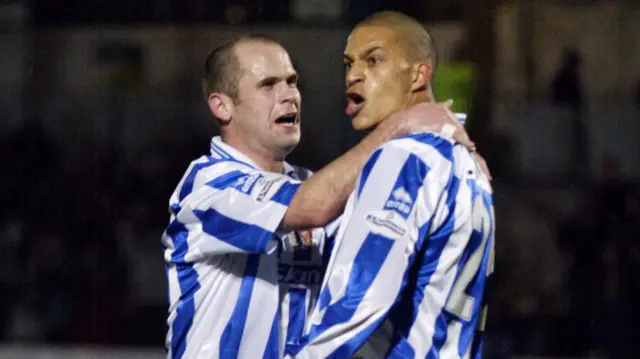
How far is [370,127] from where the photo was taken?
9.50ft

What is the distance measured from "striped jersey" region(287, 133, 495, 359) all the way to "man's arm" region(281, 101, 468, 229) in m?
0.07

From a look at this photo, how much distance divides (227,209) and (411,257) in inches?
26.9

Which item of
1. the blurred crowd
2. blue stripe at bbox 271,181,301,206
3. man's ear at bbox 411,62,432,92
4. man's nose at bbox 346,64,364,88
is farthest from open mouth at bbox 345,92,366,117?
the blurred crowd

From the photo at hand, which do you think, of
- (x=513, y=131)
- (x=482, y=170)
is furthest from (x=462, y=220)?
(x=513, y=131)

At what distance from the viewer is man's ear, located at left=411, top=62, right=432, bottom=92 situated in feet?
9.23

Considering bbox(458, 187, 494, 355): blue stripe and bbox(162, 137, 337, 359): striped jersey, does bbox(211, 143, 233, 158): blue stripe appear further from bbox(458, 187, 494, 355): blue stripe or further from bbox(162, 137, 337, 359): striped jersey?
bbox(458, 187, 494, 355): blue stripe

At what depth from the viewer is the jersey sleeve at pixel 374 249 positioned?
2.49 metres

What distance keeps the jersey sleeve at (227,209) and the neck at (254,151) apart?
127 mm

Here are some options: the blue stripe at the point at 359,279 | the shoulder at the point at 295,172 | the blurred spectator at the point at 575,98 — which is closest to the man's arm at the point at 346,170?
the blue stripe at the point at 359,279

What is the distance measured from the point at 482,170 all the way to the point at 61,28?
10.1 ft

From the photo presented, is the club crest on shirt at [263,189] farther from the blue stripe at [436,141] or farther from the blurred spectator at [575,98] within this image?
the blurred spectator at [575,98]

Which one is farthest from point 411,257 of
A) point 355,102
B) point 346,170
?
point 355,102

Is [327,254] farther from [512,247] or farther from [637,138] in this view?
[637,138]

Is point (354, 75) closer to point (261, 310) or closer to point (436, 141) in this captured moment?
point (436, 141)
